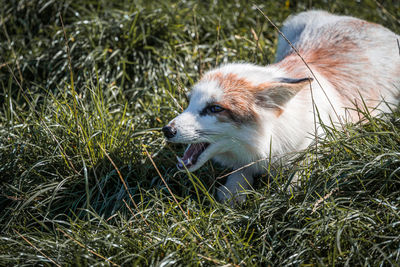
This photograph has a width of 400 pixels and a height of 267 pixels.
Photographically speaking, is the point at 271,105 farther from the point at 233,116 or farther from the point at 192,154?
the point at 192,154

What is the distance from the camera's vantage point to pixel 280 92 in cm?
311

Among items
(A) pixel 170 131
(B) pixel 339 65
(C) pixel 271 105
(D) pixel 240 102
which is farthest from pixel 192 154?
(B) pixel 339 65

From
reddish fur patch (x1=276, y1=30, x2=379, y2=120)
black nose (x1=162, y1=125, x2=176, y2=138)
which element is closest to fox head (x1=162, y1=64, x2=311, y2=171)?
black nose (x1=162, y1=125, x2=176, y2=138)

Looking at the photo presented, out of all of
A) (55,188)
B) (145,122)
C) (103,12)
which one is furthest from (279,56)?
(55,188)

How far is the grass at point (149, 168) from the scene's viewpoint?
2.58m

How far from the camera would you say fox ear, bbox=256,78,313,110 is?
304 cm

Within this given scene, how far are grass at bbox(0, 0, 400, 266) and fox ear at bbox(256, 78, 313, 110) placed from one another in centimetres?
46

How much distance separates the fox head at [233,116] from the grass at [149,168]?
0.97 ft

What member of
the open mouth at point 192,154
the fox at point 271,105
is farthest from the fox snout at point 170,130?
the open mouth at point 192,154

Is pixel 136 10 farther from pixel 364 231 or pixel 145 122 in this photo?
pixel 364 231

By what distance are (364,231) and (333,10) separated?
13.8 ft

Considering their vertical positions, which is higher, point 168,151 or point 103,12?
point 103,12

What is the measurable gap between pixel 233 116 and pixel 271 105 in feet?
1.03

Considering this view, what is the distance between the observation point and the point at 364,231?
246 centimetres
